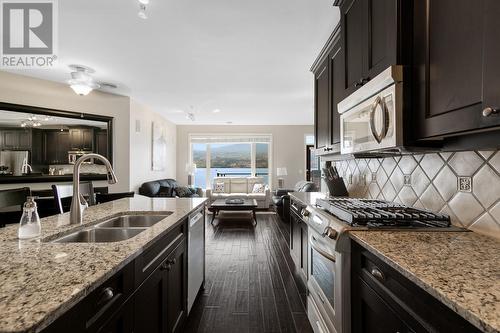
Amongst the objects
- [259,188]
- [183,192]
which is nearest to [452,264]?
[183,192]

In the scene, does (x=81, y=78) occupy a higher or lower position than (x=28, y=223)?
higher

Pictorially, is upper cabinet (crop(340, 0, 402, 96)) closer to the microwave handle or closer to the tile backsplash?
the microwave handle

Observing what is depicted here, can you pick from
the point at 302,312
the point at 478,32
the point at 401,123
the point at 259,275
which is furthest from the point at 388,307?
the point at 259,275

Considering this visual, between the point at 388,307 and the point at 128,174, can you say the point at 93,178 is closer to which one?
the point at 128,174

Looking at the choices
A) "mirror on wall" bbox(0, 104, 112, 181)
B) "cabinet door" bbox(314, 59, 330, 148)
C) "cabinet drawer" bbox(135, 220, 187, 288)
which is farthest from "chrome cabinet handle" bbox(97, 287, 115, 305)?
"mirror on wall" bbox(0, 104, 112, 181)

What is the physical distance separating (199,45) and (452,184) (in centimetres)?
257

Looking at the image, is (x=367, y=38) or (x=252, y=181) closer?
(x=367, y=38)

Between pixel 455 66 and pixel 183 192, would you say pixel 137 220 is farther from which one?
pixel 183 192

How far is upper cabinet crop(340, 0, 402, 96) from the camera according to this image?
122 centimetres

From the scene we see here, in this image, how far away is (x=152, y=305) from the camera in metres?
1.23

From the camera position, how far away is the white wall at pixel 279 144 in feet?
25.1

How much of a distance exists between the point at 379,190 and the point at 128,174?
4244 millimetres

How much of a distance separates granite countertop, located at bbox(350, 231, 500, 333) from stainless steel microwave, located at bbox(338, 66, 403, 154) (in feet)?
1.48

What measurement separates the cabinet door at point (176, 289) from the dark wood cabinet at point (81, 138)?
12.0ft
